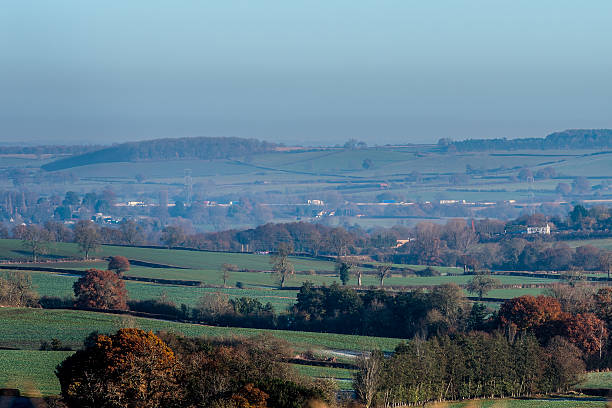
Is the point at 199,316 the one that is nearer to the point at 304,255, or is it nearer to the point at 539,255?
the point at 304,255

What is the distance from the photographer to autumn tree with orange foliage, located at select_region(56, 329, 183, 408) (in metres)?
28.5

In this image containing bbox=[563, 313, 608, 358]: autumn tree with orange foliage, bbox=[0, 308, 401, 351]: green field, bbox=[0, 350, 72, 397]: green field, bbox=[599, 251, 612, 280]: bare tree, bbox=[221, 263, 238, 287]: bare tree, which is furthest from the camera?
bbox=[599, 251, 612, 280]: bare tree

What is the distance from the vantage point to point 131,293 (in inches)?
2840

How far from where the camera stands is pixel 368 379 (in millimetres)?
33406

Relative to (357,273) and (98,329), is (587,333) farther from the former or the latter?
(357,273)

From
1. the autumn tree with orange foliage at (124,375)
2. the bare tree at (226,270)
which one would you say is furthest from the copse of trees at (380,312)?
the autumn tree with orange foliage at (124,375)

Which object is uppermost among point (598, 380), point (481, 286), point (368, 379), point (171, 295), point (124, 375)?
point (124, 375)

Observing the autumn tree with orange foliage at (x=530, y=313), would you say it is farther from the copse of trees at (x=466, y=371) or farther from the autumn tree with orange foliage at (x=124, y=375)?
the autumn tree with orange foliage at (x=124, y=375)

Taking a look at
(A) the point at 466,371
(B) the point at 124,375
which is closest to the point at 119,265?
(A) the point at 466,371

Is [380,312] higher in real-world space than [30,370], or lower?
lower

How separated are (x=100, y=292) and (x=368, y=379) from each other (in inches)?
1334

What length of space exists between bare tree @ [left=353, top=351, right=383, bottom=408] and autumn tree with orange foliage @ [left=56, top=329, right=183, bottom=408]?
21.5ft

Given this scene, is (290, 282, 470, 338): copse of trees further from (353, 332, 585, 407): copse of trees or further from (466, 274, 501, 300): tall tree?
(353, 332, 585, 407): copse of trees

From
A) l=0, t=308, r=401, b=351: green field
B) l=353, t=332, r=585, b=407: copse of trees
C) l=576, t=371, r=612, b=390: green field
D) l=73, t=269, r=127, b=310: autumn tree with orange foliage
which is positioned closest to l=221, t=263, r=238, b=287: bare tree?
l=73, t=269, r=127, b=310: autumn tree with orange foliage
